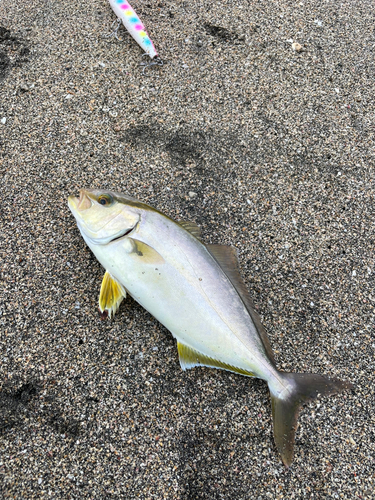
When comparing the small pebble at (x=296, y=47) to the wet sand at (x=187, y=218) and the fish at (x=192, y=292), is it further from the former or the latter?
the fish at (x=192, y=292)

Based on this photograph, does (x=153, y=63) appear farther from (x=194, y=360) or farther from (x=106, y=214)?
(x=194, y=360)

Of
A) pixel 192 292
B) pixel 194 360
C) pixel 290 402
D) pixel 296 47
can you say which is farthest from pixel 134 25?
pixel 290 402

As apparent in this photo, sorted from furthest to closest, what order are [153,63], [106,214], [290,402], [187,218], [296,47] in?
[296,47] < [153,63] < [187,218] < [106,214] < [290,402]

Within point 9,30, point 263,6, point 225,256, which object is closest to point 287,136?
point 225,256

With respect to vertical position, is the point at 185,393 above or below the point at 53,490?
below

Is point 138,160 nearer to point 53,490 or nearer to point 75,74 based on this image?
point 75,74

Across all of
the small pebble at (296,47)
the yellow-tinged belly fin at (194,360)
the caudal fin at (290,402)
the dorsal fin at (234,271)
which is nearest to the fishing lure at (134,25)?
the small pebble at (296,47)
